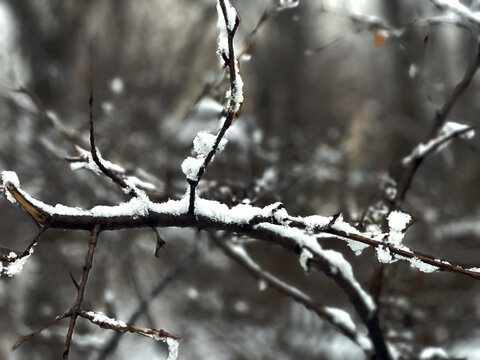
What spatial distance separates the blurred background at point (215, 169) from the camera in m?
2.70

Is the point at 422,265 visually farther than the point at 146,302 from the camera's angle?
No

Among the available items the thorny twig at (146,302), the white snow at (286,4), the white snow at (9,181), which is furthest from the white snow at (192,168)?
the thorny twig at (146,302)

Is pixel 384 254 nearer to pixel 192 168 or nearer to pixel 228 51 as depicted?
pixel 192 168

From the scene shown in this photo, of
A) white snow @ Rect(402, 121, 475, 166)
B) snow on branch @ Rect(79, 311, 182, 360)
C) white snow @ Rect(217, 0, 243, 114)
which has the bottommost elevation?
snow on branch @ Rect(79, 311, 182, 360)

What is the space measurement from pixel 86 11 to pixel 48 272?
5.11 metres

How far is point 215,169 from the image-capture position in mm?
4078

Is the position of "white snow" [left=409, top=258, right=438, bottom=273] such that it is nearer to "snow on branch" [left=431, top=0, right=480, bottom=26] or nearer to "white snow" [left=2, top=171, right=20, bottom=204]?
"white snow" [left=2, top=171, right=20, bottom=204]

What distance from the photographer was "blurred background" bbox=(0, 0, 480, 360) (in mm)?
2695

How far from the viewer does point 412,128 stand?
A: 8172 mm

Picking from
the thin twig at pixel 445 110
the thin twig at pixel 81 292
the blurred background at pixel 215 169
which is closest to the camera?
the thin twig at pixel 81 292

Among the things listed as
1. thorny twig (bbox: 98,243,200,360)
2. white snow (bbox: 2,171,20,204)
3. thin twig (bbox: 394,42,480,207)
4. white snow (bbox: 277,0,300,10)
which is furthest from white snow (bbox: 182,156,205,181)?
thorny twig (bbox: 98,243,200,360)

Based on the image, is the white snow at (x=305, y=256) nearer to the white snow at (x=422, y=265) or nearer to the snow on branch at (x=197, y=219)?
the snow on branch at (x=197, y=219)

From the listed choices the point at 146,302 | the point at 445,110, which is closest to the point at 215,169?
the point at 146,302

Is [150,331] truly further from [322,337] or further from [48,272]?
[48,272]
